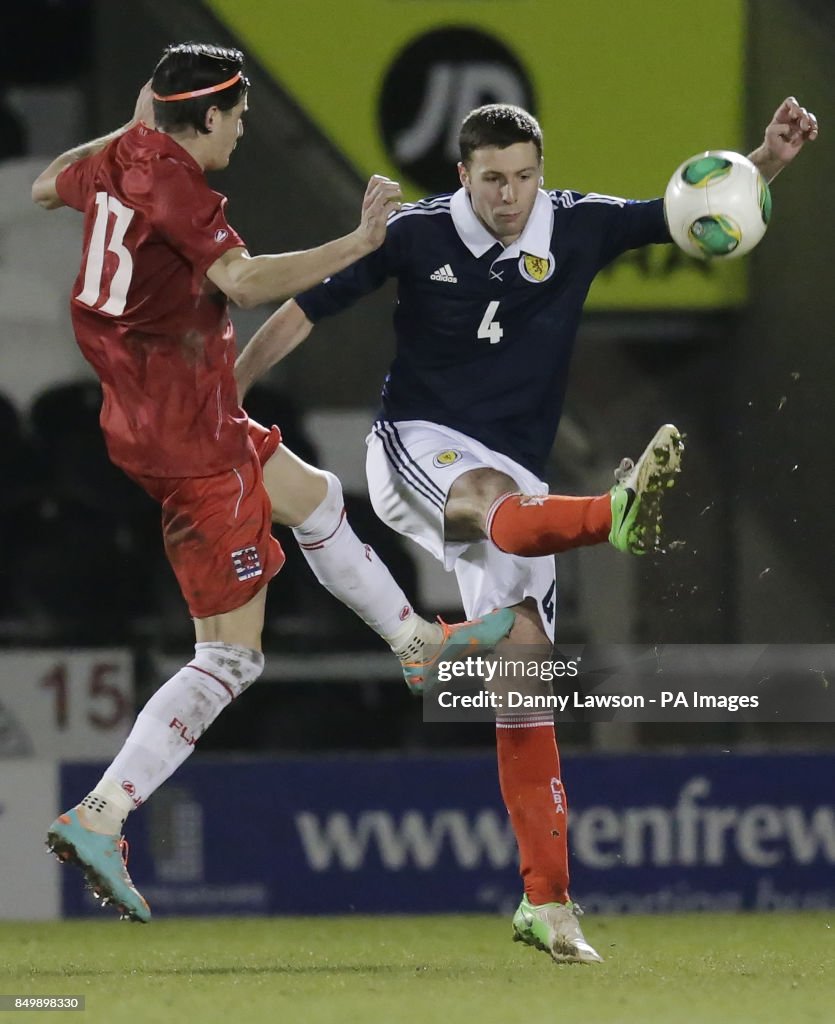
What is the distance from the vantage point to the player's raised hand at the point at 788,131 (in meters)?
5.02

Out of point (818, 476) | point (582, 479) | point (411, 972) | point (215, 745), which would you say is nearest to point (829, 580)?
point (818, 476)

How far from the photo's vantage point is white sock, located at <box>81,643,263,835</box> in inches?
172

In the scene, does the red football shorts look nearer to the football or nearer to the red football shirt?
the red football shirt

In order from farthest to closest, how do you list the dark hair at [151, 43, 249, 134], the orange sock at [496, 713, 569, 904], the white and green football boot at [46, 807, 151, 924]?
the orange sock at [496, 713, 569, 904], the dark hair at [151, 43, 249, 134], the white and green football boot at [46, 807, 151, 924]

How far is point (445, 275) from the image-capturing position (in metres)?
4.97

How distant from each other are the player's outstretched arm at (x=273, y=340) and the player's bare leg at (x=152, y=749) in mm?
603

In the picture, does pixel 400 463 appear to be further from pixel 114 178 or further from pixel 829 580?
pixel 829 580

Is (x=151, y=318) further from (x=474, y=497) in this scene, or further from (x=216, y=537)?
(x=474, y=497)

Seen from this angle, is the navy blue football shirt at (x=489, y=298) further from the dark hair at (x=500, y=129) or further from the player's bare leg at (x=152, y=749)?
the player's bare leg at (x=152, y=749)

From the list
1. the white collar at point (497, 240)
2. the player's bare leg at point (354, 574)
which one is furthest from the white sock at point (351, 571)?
the white collar at point (497, 240)

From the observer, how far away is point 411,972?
15.6 ft

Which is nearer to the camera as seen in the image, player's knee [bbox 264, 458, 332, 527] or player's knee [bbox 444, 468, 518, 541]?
player's knee [bbox 444, 468, 518, 541]

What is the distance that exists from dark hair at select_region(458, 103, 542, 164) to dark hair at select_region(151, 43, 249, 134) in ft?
1.99

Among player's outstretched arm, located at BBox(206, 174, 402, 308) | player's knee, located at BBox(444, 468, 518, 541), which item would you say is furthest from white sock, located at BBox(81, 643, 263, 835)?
player's outstretched arm, located at BBox(206, 174, 402, 308)
